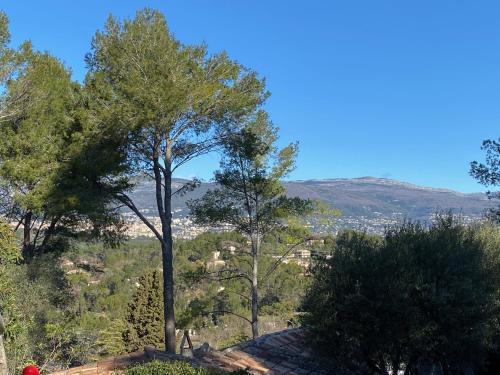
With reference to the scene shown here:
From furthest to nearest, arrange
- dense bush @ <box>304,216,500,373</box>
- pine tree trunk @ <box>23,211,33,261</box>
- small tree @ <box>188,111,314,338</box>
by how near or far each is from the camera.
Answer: small tree @ <box>188,111,314,338</box> → pine tree trunk @ <box>23,211,33,261</box> → dense bush @ <box>304,216,500,373</box>

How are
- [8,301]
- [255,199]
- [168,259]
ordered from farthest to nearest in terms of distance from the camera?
[255,199], [168,259], [8,301]

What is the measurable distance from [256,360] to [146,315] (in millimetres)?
19102

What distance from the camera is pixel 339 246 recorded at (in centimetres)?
977

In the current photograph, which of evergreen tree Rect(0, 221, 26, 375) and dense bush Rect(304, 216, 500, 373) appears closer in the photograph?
evergreen tree Rect(0, 221, 26, 375)

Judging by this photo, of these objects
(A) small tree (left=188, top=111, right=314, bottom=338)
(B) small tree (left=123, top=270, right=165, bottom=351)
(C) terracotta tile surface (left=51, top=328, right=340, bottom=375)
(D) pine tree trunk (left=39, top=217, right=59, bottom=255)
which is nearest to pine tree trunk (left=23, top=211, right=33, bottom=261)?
(D) pine tree trunk (left=39, top=217, right=59, bottom=255)

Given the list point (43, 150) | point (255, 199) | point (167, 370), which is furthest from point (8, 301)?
point (255, 199)

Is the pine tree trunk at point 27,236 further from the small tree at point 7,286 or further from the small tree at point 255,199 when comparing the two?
the small tree at point 7,286

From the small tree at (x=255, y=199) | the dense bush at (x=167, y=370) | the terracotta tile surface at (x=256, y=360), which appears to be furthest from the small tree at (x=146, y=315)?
the dense bush at (x=167, y=370)

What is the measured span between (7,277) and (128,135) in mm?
5633

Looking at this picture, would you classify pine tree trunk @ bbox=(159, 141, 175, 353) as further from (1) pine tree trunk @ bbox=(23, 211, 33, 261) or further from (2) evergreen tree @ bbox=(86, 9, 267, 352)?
(1) pine tree trunk @ bbox=(23, 211, 33, 261)

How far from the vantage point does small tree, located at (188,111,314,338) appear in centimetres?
1623

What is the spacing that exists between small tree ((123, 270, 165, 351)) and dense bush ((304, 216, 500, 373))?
786 inches

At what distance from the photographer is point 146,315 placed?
89.2 ft

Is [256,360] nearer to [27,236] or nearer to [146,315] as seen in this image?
[27,236]
